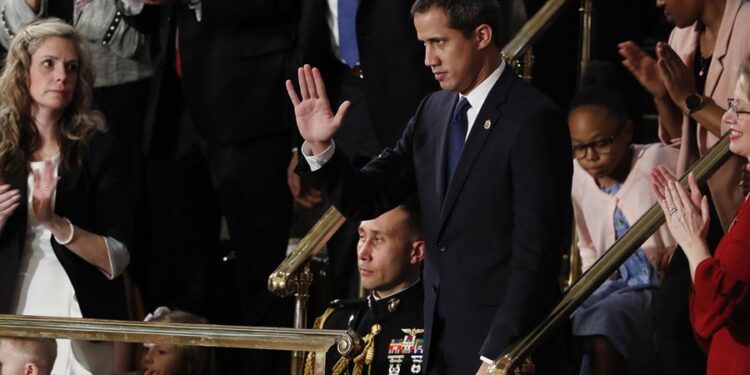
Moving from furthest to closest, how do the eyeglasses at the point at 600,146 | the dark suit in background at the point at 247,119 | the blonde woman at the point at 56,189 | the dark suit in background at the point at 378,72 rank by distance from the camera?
the dark suit in background at the point at 247,119, the eyeglasses at the point at 600,146, the dark suit in background at the point at 378,72, the blonde woman at the point at 56,189

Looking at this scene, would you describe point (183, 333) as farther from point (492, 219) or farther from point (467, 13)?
point (467, 13)

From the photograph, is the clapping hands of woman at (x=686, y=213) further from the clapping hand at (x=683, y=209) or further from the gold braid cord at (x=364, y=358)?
the gold braid cord at (x=364, y=358)

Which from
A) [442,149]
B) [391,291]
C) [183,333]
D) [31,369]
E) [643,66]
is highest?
[643,66]

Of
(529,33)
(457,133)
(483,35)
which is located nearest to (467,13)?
(483,35)

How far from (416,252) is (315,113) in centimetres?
107

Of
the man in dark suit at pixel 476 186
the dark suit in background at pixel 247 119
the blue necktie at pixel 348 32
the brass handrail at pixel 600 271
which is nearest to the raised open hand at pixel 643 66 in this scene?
the brass handrail at pixel 600 271

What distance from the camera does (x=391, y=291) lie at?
219 inches

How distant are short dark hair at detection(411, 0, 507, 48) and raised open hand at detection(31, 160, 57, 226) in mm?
1781

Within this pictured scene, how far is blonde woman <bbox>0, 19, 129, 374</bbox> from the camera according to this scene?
5.87m

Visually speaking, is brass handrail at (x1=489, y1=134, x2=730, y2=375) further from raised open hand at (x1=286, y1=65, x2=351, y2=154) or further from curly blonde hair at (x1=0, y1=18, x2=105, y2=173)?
curly blonde hair at (x1=0, y1=18, x2=105, y2=173)

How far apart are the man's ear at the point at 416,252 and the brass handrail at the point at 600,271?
0.76 meters

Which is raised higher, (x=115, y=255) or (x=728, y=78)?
(x=728, y=78)

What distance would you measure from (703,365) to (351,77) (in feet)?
6.11

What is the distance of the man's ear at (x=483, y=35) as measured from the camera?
15.1ft
